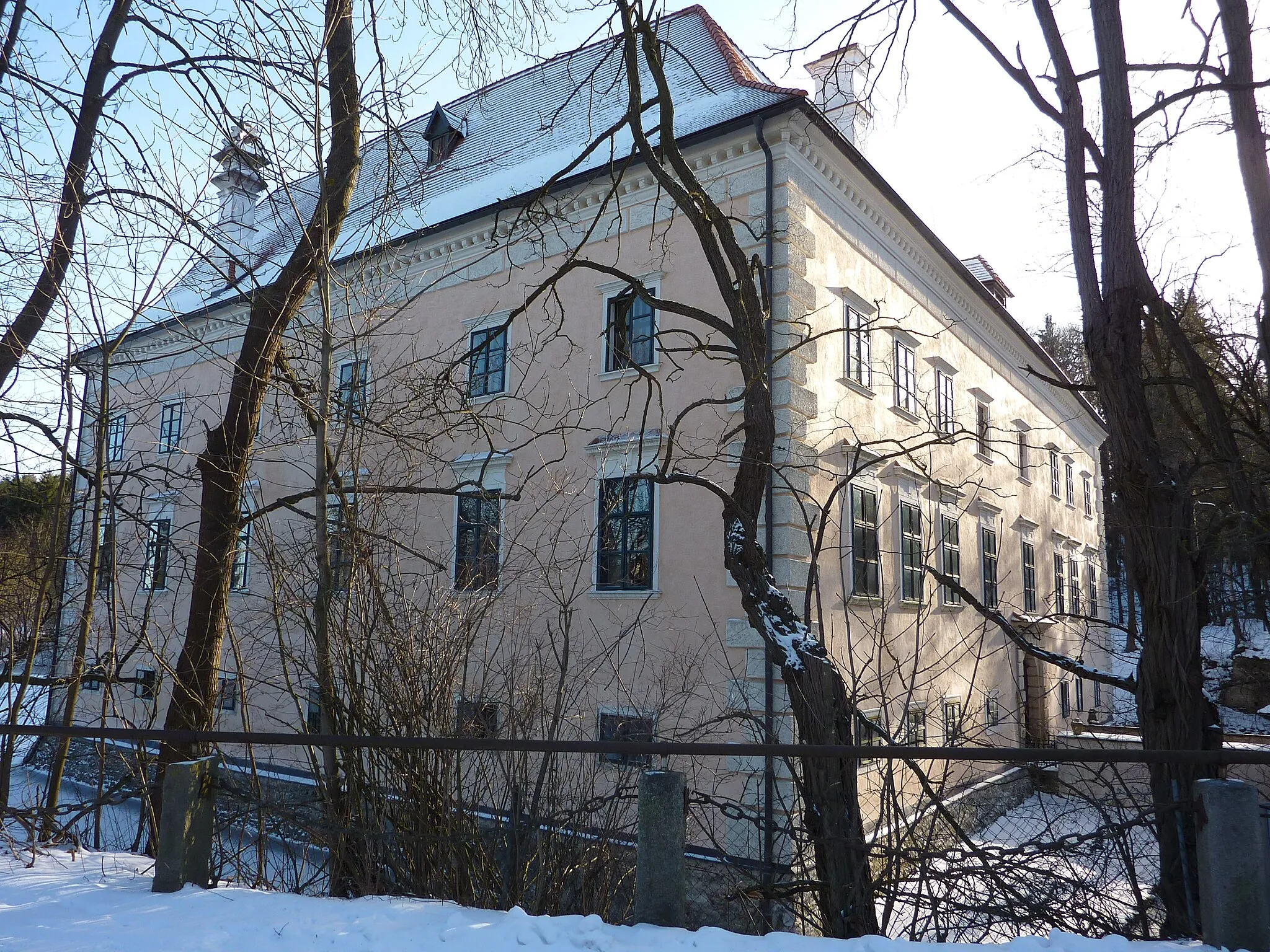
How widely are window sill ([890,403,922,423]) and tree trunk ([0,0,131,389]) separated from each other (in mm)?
11980

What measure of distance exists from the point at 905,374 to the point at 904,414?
862 mm

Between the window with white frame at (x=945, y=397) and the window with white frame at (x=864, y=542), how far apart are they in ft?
11.9

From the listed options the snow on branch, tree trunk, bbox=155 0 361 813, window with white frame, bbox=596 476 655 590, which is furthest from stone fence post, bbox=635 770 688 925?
window with white frame, bbox=596 476 655 590

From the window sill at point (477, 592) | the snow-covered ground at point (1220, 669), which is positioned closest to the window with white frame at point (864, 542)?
the snow-covered ground at point (1220, 669)

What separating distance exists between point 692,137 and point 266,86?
7424mm

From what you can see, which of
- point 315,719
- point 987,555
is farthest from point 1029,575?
point 315,719

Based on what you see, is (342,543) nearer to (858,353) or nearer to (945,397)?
(858,353)

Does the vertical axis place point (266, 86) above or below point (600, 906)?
above

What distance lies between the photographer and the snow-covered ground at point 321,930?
12.6 feet

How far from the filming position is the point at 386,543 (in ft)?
24.1

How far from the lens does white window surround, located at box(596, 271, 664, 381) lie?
1349 centimetres

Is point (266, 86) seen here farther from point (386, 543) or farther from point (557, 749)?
point (557, 749)

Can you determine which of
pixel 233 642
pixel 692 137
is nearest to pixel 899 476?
pixel 692 137

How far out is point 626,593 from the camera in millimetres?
12898
